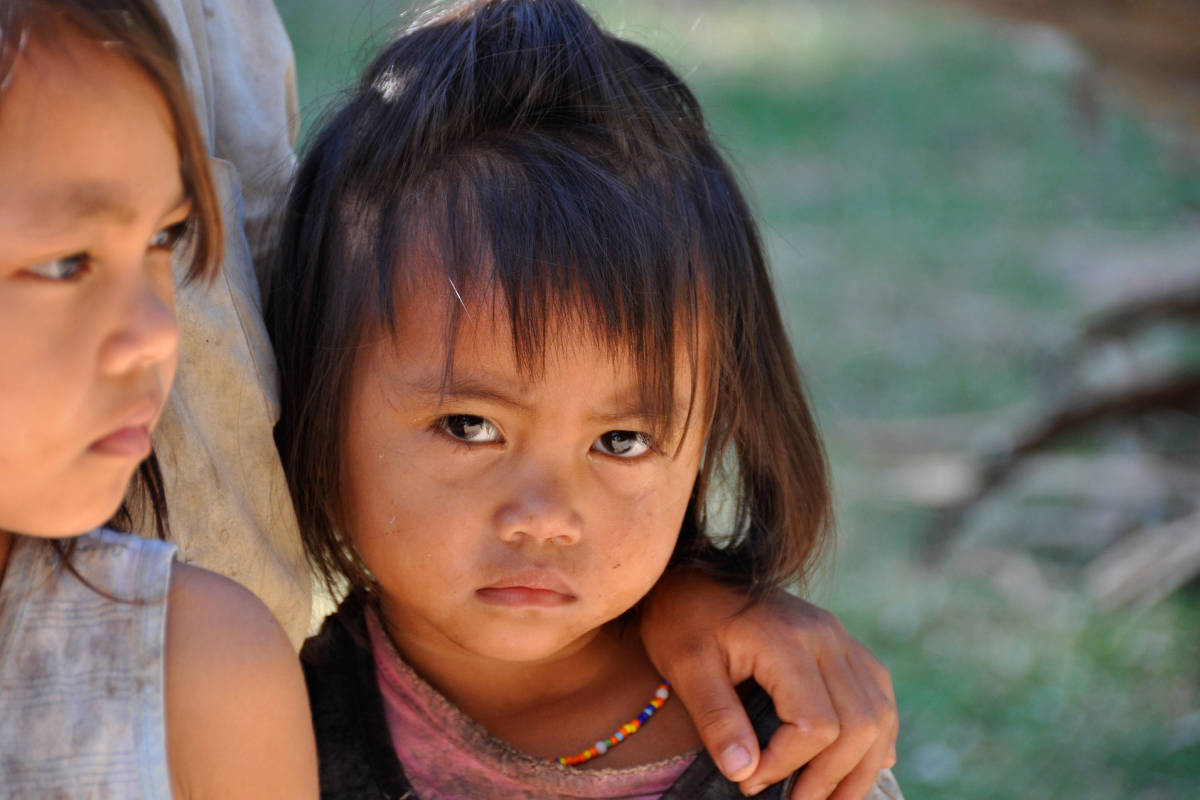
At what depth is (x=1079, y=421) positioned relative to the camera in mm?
4121

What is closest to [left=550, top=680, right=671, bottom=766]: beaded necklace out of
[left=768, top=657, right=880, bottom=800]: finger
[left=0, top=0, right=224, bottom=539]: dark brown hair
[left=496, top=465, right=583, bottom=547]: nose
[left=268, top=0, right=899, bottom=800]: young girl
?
[left=268, top=0, right=899, bottom=800]: young girl

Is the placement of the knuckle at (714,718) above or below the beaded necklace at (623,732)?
above

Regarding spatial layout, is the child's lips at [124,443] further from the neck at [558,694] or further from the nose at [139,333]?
the neck at [558,694]

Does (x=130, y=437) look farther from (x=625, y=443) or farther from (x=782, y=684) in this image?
(x=782, y=684)

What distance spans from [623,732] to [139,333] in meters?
0.98

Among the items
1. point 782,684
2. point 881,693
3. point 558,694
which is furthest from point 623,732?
point 881,693

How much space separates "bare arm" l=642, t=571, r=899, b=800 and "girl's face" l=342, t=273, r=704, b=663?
0.16 meters

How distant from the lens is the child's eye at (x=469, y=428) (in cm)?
173

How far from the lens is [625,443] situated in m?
1.79

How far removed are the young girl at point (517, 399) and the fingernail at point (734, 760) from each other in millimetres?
51

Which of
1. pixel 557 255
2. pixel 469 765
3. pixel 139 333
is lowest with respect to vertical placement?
pixel 469 765

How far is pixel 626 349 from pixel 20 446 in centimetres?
77

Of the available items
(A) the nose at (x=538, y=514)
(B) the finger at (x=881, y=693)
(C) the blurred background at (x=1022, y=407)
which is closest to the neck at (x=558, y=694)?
(B) the finger at (x=881, y=693)

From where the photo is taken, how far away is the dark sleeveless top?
1.83 meters
